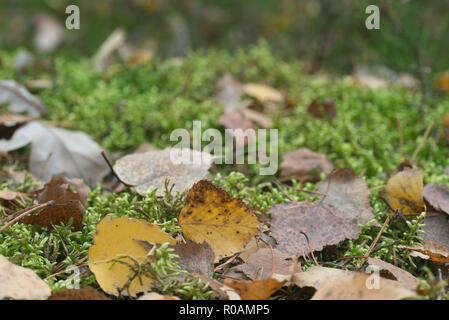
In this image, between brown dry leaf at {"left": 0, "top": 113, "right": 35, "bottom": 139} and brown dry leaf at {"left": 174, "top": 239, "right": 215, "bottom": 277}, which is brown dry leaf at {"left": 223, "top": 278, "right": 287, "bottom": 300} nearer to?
brown dry leaf at {"left": 174, "top": 239, "right": 215, "bottom": 277}

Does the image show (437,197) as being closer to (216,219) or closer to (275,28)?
(216,219)

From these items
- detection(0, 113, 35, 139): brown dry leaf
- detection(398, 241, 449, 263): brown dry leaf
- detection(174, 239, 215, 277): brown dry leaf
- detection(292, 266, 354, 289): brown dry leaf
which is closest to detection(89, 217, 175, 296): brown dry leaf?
detection(174, 239, 215, 277): brown dry leaf

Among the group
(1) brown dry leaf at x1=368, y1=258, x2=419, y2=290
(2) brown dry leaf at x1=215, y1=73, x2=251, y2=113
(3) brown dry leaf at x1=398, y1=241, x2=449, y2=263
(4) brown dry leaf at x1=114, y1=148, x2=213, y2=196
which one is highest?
(2) brown dry leaf at x1=215, y1=73, x2=251, y2=113

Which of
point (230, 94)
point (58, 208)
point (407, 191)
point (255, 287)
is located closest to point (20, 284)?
point (58, 208)

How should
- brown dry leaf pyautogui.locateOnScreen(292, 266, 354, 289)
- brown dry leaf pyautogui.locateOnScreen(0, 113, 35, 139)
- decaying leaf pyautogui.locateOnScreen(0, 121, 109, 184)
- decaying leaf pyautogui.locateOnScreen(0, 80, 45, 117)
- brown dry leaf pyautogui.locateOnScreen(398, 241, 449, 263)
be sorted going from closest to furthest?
brown dry leaf pyautogui.locateOnScreen(292, 266, 354, 289), brown dry leaf pyautogui.locateOnScreen(398, 241, 449, 263), decaying leaf pyautogui.locateOnScreen(0, 121, 109, 184), brown dry leaf pyautogui.locateOnScreen(0, 113, 35, 139), decaying leaf pyautogui.locateOnScreen(0, 80, 45, 117)

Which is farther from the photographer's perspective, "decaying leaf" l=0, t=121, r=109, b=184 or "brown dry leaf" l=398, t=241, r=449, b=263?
"decaying leaf" l=0, t=121, r=109, b=184
